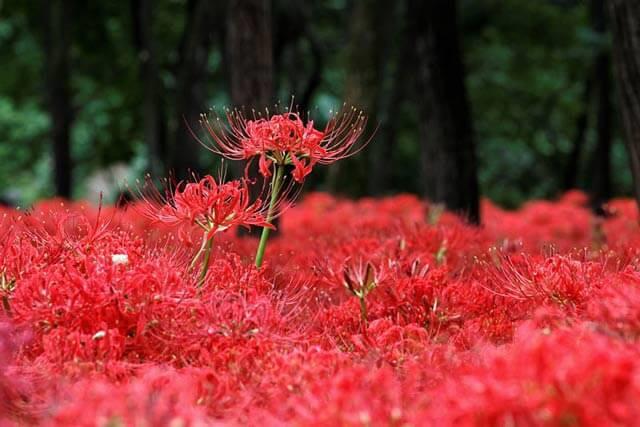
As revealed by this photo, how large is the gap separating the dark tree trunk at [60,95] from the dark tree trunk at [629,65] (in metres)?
9.39

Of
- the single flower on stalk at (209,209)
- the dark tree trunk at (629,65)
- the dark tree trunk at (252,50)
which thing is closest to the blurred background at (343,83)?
the dark tree trunk at (252,50)

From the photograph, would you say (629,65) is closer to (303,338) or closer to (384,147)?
(303,338)

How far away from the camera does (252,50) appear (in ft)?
20.4

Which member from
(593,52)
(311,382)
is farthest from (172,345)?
(593,52)

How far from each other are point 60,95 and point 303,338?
10911 millimetres

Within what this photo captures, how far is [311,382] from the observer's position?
85.7 inches

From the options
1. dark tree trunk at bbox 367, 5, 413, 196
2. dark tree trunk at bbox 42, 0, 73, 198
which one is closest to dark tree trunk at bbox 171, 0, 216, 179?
dark tree trunk at bbox 367, 5, 413, 196

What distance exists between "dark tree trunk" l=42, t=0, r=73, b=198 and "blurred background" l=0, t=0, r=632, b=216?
28 mm

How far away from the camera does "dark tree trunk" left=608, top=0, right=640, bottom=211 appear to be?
4.50 meters

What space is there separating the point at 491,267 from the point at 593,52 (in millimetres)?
9947

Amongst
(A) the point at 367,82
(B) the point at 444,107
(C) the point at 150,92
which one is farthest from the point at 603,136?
(B) the point at 444,107

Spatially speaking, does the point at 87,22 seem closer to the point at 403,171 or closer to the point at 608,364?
the point at 403,171

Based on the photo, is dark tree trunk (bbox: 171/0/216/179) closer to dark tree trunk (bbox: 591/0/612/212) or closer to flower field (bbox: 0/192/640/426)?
dark tree trunk (bbox: 591/0/612/212)

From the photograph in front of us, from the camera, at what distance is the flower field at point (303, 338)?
1795 millimetres
